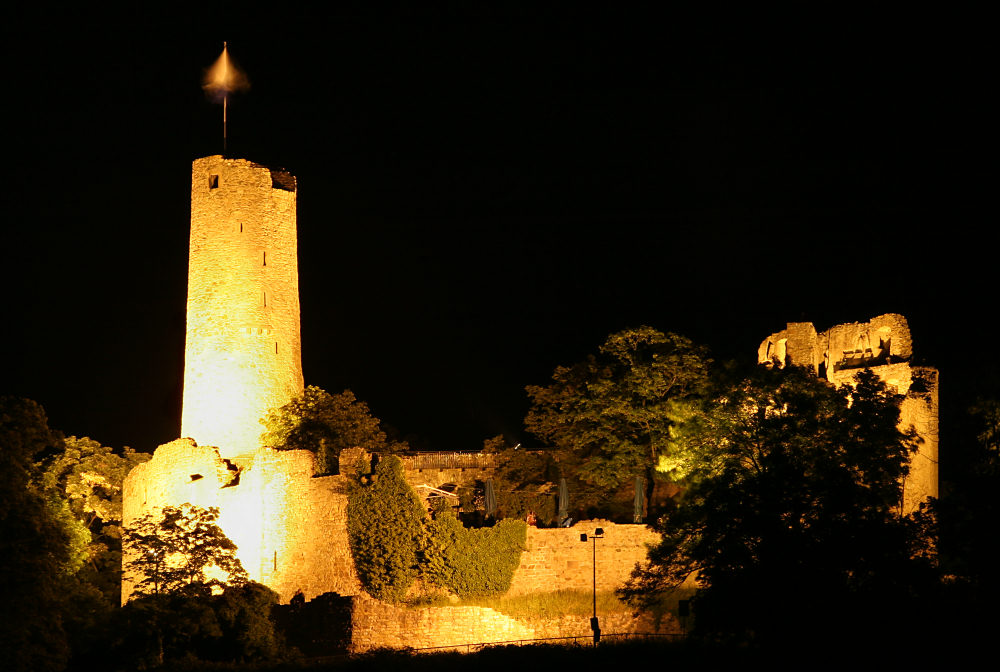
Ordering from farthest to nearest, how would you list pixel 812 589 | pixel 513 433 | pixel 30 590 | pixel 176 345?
pixel 176 345 → pixel 513 433 → pixel 30 590 → pixel 812 589

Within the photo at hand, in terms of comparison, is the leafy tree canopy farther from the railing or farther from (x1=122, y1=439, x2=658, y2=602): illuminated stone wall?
the railing

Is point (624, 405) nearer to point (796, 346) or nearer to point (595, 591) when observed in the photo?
point (796, 346)

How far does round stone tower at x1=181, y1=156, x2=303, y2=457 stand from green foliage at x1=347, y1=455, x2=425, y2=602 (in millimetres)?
10720

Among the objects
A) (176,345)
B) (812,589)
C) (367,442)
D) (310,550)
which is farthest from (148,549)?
(176,345)

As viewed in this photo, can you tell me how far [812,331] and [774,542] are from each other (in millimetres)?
10853

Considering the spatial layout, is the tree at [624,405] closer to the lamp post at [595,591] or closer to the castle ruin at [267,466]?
the castle ruin at [267,466]

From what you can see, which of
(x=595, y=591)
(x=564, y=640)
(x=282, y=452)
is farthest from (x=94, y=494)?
(x=564, y=640)

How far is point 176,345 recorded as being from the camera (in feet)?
262

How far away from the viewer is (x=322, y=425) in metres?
53.9

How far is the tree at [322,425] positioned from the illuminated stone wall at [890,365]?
14.1m

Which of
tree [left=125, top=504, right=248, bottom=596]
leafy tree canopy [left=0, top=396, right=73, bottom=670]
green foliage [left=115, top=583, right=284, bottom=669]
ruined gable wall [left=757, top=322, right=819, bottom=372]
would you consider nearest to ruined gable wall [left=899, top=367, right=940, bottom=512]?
ruined gable wall [left=757, top=322, right=819, bottom=372]

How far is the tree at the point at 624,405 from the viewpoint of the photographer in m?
49.6

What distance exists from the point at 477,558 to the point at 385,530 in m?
2.40

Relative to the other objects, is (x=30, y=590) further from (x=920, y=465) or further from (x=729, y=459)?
(x=920, y=465)
